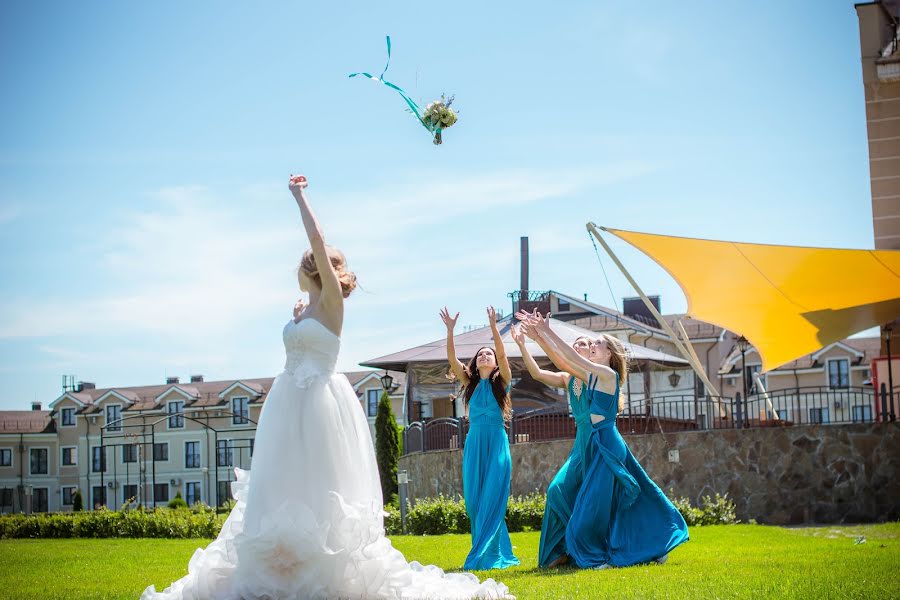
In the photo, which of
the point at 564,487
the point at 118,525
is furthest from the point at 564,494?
the point at 118,525

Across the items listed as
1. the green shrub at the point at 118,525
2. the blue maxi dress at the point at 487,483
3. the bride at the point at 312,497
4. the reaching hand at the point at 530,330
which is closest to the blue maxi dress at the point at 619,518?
the blue maxi dress at the point at 487,483

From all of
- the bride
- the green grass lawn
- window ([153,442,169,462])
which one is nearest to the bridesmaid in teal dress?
the green grass lawn

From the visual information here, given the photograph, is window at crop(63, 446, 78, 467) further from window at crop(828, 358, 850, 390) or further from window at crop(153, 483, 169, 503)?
window at crop(828, 358, 850, 390)

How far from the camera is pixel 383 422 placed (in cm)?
3672

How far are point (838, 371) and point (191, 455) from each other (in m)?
42.1

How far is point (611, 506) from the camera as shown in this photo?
868 cm

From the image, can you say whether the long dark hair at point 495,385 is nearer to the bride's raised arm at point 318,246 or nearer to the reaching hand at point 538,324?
the reaching hand at point 538,324

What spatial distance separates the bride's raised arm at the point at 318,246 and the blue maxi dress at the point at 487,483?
3924 mm

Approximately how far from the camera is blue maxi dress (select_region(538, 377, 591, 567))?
8.79 m

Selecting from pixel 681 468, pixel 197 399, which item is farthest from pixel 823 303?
pixel 197 399

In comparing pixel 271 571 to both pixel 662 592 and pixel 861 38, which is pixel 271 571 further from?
pixel 861 38

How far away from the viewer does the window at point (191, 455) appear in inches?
2753

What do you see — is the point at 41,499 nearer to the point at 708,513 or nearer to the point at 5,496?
the point at 5,496

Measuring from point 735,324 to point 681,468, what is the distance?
2763 mm
